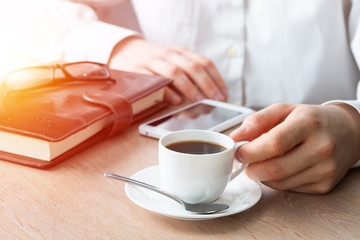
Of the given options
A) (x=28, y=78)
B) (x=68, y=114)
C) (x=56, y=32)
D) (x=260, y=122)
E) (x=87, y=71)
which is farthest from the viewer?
(x=56, y=32)

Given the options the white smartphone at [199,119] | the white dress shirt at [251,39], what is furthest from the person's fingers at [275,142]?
the white dress shirt at [251,39]

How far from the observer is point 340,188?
27.7 inches

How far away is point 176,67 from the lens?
1.17 m

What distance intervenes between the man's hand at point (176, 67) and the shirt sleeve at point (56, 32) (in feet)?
0.16

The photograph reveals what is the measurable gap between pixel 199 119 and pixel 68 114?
303 mm

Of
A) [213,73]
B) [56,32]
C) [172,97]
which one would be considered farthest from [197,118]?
[56,32]

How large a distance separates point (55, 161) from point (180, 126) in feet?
0.97

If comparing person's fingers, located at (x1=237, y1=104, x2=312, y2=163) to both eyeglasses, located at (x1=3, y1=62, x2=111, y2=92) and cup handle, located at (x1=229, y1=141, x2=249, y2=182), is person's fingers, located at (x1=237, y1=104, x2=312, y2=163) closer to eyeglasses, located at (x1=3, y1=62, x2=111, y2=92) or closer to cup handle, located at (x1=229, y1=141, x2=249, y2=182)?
cup handle, located at (x1=229, y1=141, x2=249, y2=182)

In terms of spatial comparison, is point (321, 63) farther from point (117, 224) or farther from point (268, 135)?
point (117, 224)

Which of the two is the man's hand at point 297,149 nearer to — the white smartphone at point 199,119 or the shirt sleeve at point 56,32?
the white smartphone at point 199,119

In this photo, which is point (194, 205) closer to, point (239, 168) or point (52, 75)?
point (239, 168)

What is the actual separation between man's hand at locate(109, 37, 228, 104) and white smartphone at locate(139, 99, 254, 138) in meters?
0.07

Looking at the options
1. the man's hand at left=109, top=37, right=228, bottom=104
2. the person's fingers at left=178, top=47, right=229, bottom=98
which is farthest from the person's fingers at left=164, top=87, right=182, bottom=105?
the person's fingers at left=178, top=47, right=229, bottom=98

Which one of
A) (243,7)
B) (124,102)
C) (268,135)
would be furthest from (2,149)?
(243,7)
